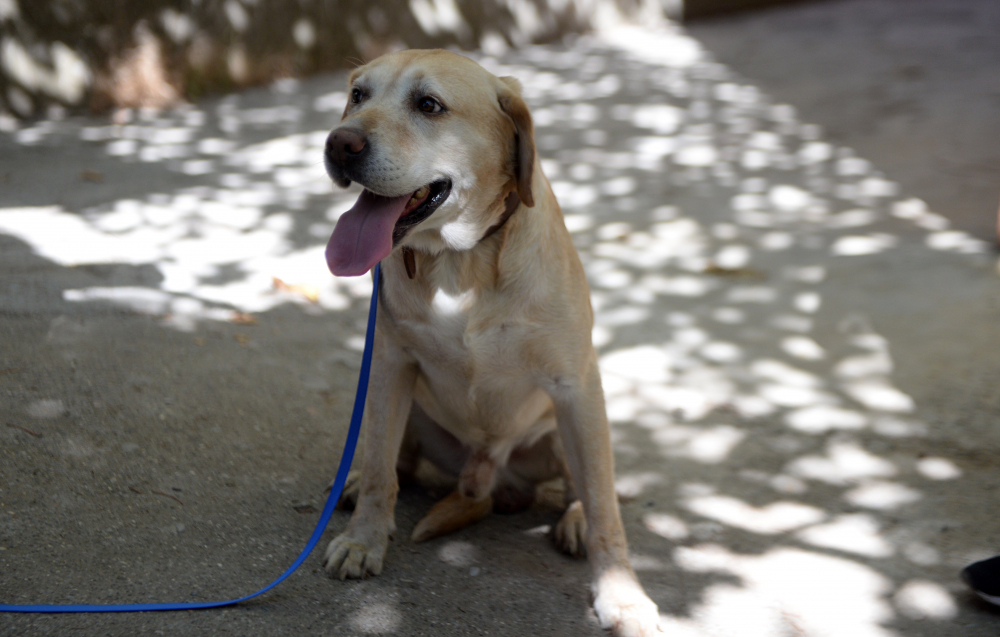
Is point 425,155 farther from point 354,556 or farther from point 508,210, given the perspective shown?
point 354,556

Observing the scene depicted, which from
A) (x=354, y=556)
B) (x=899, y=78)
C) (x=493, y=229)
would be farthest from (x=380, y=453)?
(x=899, y=78)

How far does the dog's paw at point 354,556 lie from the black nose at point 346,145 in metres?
1.15

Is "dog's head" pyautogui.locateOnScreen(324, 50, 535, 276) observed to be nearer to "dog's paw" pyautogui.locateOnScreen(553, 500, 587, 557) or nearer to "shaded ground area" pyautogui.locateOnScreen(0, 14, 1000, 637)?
"shaded ground area" pyautogui.locateOnScreen(0, 14, 1000, 637)

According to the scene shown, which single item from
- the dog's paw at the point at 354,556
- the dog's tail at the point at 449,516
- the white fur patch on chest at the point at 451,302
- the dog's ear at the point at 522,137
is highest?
the dog's ear at the point at 522,137

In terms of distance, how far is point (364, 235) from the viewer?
2.15 m

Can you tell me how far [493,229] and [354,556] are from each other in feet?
3.50

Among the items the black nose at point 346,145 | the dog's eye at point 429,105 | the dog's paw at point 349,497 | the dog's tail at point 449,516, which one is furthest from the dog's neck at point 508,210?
the dog's paw at point 349,497

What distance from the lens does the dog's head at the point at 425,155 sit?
2.12 meters

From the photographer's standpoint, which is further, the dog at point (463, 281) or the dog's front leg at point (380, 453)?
the dog's front leg at point (380, 453)

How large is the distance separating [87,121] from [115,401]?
15.7 feet

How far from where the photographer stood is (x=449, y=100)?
2.27 metres

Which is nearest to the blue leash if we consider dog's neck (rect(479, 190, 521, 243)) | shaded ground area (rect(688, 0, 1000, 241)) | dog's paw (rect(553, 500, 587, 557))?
dog's neck (rect(479, 190, 521, 243))

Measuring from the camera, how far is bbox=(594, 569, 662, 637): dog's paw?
7.36ft

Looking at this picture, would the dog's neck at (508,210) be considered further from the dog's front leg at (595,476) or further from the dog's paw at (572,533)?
the dog's paw at (572,533)
